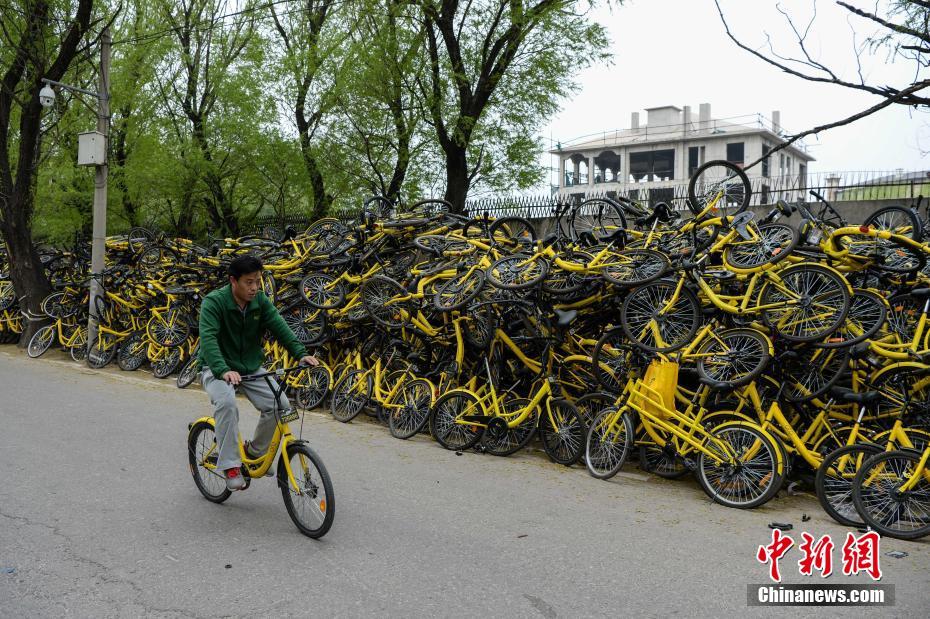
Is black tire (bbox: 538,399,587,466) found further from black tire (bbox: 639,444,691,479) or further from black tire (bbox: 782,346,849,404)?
black tire (bbox: 782,346,849,404)

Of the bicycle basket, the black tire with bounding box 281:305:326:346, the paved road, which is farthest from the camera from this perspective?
the black tire with bounding box 281:305:326:346

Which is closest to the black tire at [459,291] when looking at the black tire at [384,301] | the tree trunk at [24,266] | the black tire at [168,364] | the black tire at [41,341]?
A: the black tire at [384,301]

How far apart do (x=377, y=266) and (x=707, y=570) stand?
6.87m

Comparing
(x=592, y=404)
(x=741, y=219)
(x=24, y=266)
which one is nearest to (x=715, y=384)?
(x=592, y=404)

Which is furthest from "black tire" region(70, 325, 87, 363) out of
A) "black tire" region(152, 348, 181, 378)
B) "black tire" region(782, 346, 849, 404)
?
"black tire" region(782, 346, 849, 404)

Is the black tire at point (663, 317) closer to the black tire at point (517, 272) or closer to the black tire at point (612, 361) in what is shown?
the black tire at point (612, 361)

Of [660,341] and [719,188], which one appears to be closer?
[660,341]

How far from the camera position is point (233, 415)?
532 centimetres

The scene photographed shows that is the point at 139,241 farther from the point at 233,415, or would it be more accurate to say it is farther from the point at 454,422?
the point at 233,415

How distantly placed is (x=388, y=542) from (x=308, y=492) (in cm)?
65

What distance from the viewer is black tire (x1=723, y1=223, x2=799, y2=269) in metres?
6.98

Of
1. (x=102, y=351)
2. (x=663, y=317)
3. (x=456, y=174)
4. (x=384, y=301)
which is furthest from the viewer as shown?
(x=456, y=174)

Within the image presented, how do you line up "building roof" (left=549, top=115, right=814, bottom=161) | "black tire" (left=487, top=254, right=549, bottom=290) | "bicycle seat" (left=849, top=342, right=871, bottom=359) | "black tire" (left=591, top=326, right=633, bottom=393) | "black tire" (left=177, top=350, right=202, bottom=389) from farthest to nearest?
"building roof" (left=549, top=115, right=814, bottom=161) → "black tire" (left=177, top=350, right=202, bottom=389) → "black tire" (left=487, top=254, right=549, bottom=290) → "black tire" (left=591, top=326, right=633, bottom=393) → "bicycle seat" (left=849, top=342, right=871, bottom=359)

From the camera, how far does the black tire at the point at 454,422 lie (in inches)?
318
